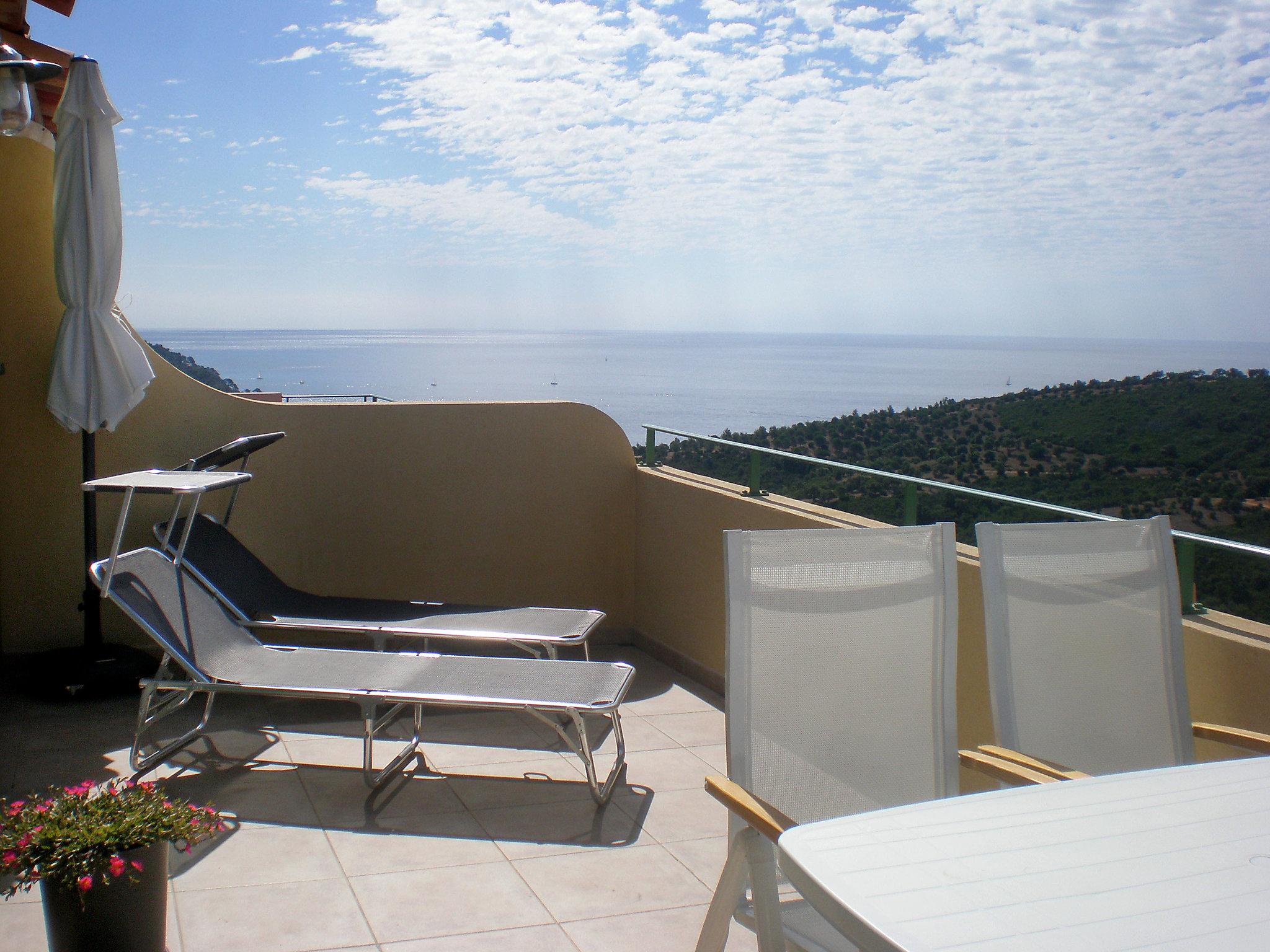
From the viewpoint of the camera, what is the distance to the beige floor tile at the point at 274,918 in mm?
2457

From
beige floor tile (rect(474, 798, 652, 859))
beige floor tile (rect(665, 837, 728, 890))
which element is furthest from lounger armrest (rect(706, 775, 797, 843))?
beige floor tile (rect(474, 798, 652, 859))

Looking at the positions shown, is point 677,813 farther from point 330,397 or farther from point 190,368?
point 330,397

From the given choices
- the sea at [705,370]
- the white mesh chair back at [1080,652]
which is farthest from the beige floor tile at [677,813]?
the sea at [705,370]

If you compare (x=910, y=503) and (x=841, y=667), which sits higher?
(x=910, y=503)

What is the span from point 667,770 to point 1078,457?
19.5 ft

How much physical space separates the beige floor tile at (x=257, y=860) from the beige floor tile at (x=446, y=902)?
182 millimetres

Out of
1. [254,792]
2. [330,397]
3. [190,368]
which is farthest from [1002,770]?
[330,397]

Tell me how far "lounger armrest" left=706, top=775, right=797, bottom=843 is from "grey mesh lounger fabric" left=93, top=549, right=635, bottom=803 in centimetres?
163

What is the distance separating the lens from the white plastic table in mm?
1156

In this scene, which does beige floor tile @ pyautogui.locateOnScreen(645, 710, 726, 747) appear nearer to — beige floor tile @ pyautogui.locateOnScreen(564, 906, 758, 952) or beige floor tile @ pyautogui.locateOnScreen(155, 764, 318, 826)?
beige floor tile @ pyautogui.locateOnScreen(564, 906, 758, 952)

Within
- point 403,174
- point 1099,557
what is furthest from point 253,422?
point 403,174

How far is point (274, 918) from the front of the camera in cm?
258

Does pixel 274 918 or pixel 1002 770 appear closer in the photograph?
pixel 1002 770

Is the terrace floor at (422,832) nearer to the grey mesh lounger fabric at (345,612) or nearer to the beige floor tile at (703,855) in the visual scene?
the beige floor tile at (703,855)
